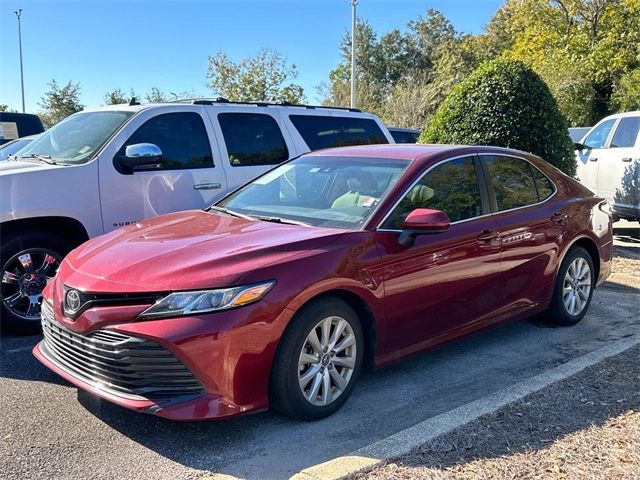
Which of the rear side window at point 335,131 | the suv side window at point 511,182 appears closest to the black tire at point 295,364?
the suv side window at point 511,182

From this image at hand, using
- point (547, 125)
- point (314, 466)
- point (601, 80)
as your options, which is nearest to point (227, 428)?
point (314, 466)

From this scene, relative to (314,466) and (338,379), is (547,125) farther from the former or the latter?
(314,466)

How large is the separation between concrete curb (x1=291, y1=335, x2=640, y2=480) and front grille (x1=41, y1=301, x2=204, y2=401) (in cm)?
77

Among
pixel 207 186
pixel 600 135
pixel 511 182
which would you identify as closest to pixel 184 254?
pixel 207 186

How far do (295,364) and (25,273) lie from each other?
2.92 meters

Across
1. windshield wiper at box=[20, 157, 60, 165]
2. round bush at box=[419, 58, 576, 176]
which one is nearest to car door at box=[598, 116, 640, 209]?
round bush at box=[419, 58, 576, 176]

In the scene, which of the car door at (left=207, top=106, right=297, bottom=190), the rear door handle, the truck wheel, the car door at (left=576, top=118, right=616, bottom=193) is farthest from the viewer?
the car door at (left=576, top=118, right=616, bottom=193)

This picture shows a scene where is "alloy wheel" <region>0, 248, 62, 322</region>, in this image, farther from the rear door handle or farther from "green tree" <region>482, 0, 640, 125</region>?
"green tree" <region>482, 0, 640, 125</region>

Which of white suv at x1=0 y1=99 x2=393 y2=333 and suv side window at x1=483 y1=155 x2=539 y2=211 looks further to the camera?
white suv at x1=0 y1=99 x2=393 y2=333

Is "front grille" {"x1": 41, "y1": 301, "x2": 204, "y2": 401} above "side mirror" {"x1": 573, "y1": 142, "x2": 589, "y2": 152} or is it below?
below

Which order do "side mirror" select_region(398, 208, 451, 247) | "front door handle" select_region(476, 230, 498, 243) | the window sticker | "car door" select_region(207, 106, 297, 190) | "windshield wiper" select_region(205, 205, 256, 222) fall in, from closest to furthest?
"side mirror" select_region(398, 208, 451, 247) < "windshield wiper" select_region(205, 205, 256, 222) < "front door handle" select_region(476, 230, 498, 243) < "car door" select_region(207, 106, 297, 190) < the window sticker

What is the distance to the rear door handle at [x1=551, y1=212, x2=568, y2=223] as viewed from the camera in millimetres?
5090

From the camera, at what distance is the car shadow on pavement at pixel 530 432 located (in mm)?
3006

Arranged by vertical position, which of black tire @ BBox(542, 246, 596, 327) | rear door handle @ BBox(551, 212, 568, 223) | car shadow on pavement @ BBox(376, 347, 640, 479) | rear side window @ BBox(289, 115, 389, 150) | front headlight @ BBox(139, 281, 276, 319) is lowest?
car shadow on pavement @ BBox(376, 347, 640, 479)
